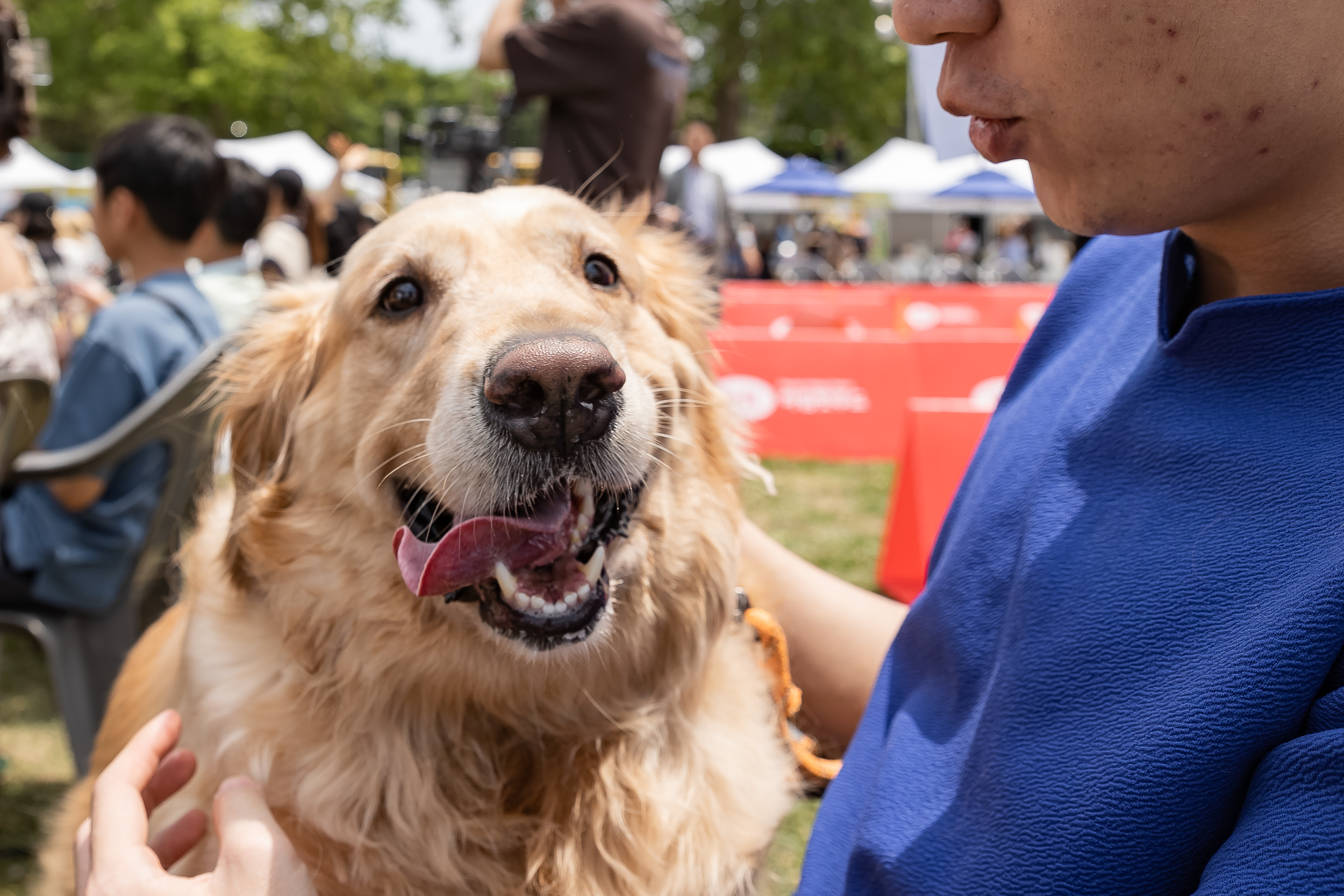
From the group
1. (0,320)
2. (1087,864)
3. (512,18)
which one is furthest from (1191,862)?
(512,18)

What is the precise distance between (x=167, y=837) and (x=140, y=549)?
2.11m

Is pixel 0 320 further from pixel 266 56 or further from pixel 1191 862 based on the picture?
pixel 266 56

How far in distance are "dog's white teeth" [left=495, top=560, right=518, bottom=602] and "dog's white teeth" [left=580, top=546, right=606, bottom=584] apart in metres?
0.13

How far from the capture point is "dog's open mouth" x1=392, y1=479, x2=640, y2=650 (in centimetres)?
160

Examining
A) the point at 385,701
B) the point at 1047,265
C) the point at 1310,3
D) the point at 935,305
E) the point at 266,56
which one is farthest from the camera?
the point at 266,56

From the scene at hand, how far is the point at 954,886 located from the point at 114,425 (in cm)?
313

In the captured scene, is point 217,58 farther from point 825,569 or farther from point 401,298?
point 401,298

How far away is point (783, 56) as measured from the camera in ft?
89.8

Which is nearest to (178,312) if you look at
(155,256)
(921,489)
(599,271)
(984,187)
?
(155,256)

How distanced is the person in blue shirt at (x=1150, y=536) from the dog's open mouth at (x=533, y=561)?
0.47 metres

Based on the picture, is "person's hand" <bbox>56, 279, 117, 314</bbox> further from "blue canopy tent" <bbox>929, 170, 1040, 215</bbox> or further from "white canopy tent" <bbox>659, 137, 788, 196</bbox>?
"white canopy tent" <bbox>659, 137, 788, 196</bbox>

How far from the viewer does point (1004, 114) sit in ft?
3.72

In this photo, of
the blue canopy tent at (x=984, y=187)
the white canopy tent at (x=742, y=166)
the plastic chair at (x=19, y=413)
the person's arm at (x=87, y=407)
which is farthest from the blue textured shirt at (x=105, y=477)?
the white canopy tent at (x=742, y=166)

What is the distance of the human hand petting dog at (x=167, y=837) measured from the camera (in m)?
1.28
